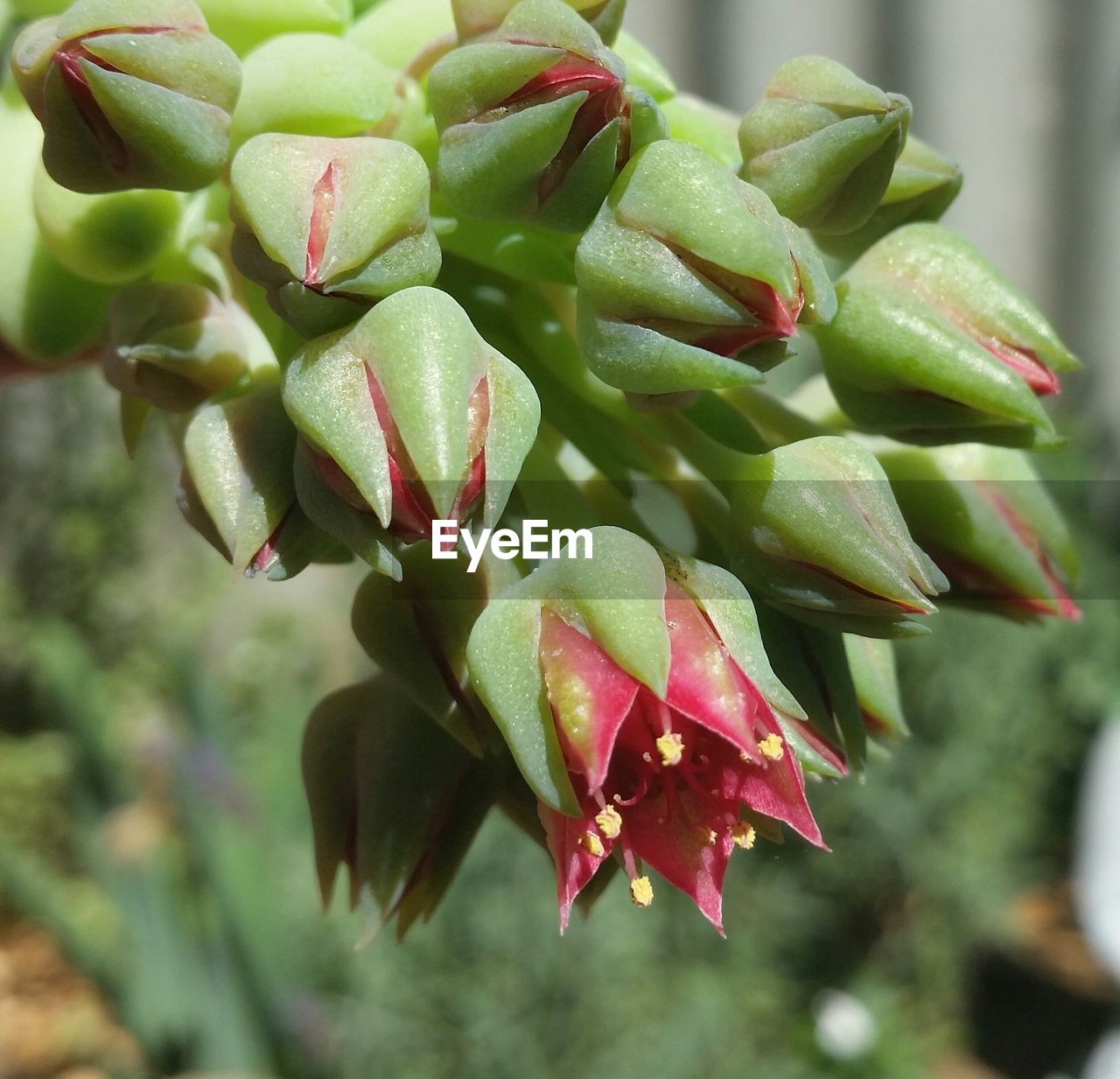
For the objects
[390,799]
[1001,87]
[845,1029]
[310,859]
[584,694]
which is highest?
[584,694]

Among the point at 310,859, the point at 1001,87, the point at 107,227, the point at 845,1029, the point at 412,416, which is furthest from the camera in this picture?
the point at 1001,87

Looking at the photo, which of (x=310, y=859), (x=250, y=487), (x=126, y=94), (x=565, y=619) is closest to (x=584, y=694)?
(x=565, y=619)

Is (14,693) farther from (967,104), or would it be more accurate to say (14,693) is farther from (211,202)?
(211,202)

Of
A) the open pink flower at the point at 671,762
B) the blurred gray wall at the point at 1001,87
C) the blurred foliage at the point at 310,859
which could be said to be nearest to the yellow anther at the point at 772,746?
the open pink flower at the point at 671,762

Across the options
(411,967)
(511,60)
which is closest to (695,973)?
(411,967)

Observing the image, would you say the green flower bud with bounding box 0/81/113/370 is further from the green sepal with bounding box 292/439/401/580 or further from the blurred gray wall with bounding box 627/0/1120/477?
the blurred gray wall with bounding box 627/0/1120/477

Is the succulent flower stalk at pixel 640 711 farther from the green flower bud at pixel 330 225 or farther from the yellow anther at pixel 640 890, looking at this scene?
the green flower bud at pixel 330 225

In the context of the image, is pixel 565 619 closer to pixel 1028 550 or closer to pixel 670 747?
pixel 670 747
